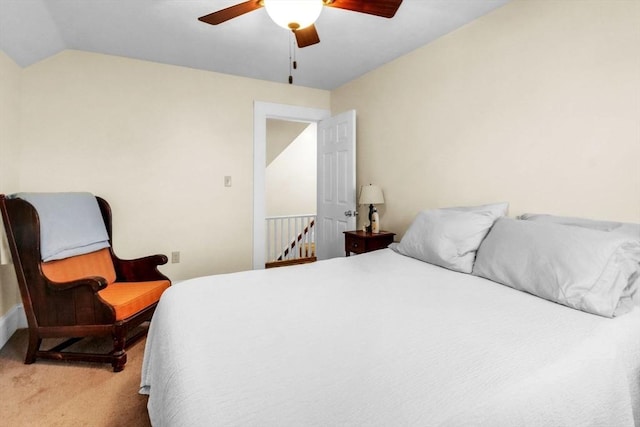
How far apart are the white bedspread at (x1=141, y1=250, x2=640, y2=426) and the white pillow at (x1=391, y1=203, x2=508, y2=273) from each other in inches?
15.5

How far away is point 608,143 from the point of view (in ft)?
5.83

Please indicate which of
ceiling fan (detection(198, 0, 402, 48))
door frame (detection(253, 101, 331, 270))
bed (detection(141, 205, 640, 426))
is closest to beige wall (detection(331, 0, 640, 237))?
bed (detection(141, 205, 640, 426))

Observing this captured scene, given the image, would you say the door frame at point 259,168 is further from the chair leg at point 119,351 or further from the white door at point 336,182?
the chair leg at point 119,351

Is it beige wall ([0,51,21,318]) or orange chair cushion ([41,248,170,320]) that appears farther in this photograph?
beige wall ([0,51,21,318])

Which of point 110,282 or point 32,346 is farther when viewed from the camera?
point 110,282

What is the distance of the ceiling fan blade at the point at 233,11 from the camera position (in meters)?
1.69

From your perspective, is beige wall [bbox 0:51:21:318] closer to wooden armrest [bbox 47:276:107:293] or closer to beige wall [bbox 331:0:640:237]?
wooden armrest [bbox 47:276:107:293]

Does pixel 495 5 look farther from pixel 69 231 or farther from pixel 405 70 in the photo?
pixel 69 231

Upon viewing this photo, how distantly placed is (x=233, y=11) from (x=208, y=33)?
106 centimetres

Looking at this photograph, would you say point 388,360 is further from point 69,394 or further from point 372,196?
point 372,196

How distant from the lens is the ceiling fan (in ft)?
5.01

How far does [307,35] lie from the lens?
6.53ft

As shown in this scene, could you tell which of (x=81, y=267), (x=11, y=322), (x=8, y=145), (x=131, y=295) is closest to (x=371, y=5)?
(x=131, y=295)

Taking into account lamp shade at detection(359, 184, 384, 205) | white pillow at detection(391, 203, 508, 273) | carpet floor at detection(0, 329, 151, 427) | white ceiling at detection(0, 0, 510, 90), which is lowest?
carpet floor at detection(0, 329, 151, 427)
